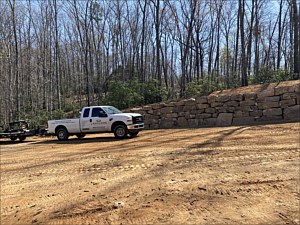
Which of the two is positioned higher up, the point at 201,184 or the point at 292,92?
the point at 292,92

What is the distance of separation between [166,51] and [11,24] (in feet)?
54.8

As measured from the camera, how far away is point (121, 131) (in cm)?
1349

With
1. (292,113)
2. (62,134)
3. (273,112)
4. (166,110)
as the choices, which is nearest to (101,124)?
(62,134)

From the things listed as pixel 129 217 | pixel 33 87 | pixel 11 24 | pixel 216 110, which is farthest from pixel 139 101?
pixel 129 217

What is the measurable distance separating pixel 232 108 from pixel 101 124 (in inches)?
294

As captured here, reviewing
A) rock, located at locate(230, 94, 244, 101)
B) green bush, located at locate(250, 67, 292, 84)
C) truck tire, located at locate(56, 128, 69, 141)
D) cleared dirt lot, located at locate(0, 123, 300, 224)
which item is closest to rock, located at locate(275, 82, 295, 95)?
rock, located at locate(230, 94, 244, 101)

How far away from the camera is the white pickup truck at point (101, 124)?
44.2ft

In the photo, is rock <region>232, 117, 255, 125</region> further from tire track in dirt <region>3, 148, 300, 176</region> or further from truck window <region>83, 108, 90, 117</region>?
truck window <region>83, 108, 90, 117</region>

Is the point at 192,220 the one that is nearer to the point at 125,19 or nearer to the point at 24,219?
the point at 24,219

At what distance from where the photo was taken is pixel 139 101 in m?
20.8

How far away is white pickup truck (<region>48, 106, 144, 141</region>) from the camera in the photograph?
44.2 ft

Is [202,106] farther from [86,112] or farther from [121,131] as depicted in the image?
[86,112]

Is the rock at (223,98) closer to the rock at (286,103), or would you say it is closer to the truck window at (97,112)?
the rock at (286,103)

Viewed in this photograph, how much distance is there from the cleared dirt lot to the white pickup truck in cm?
507
